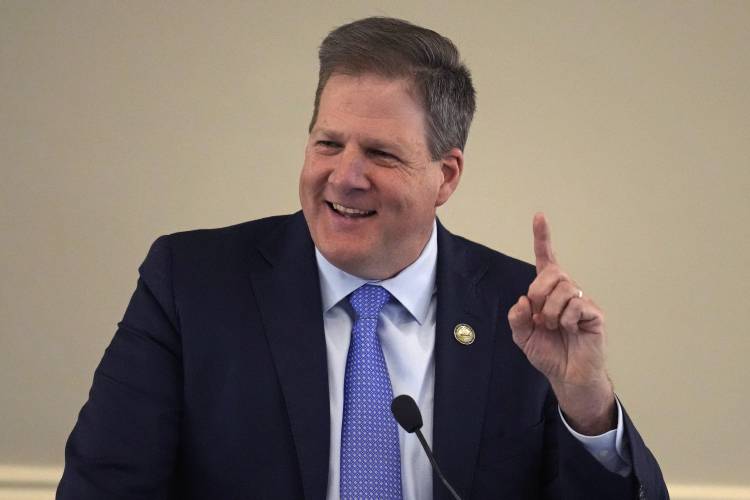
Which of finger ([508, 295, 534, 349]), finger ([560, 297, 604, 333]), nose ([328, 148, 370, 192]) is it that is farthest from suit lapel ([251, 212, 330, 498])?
finger ([560, 297, 604, 333])

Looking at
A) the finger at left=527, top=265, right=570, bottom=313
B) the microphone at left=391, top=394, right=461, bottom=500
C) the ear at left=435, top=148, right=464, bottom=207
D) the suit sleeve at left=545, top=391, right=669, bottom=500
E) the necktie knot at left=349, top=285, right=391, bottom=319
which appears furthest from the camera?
the ear at left=435, top=148, right=464, bottom=207

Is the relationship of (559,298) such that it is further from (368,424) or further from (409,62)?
(409,62)

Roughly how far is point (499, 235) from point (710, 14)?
987mm

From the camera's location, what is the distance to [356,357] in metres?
2.08

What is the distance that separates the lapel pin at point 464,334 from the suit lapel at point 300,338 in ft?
0.94

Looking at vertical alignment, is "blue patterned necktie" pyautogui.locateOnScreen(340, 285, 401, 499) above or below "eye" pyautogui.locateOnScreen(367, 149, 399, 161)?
Result: below

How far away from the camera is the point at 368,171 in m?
2.03

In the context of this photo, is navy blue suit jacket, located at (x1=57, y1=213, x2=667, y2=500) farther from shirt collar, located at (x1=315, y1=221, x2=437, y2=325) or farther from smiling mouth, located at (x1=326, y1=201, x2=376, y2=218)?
smiling mouth, located at (x1=326, y1=201, x2=376, y2=218)

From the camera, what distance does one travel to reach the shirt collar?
2.14 m

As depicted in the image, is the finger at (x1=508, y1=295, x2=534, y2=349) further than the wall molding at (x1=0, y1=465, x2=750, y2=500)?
No

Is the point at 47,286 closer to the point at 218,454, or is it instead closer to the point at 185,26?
the point at 185,26

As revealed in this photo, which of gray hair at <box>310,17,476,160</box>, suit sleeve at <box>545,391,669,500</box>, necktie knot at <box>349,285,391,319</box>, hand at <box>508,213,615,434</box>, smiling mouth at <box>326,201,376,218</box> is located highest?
gray hair at <box>310,17,476,160</box>

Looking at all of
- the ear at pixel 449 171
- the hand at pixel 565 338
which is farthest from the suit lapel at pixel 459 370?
the hand at pixel 565 338

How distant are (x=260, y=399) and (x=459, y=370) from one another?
0.41 metres
